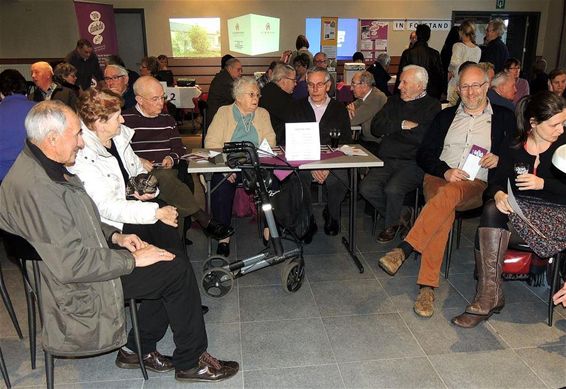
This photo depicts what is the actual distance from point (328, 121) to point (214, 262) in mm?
1368

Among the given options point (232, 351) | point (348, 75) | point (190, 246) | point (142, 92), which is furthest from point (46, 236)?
point (348, 75)

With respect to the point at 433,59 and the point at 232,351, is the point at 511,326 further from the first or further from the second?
the point at 433,59

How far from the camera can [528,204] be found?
244 centimetres

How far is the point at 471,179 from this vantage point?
2.88 metres

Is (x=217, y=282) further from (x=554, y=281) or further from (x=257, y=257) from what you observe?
(x=554, y=281)

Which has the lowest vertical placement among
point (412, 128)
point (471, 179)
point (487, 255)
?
point (487, 255)

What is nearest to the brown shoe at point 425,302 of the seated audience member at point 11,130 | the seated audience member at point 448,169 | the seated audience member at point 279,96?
the seated audience member at point 448,169

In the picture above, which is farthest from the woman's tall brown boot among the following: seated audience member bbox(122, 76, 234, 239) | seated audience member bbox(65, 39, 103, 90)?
seated audience member bbox(65, 39, 103, 90)

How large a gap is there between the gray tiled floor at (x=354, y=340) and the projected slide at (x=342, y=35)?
7.31 m

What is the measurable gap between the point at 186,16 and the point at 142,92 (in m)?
6.88

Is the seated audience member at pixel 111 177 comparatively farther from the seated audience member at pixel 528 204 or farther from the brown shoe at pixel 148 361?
the seated audience member at pixel 528 204

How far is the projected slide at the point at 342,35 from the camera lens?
31.2 ft

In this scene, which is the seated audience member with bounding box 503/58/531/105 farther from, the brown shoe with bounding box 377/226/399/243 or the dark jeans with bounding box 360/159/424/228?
Answer: the brown shoe with bounding box 377/226/399/243

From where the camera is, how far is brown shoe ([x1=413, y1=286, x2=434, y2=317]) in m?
2.59
